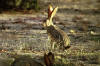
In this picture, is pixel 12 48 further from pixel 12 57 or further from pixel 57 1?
pixel 57 1

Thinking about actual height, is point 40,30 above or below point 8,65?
below

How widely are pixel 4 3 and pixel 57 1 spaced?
4.40 m

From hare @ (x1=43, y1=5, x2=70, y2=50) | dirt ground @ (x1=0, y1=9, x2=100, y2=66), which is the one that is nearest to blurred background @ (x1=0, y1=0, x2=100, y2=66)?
dirt ground @ (x1=0, y1=9, x2=100, y2=66)

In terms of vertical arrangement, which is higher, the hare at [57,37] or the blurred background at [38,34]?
the hare at [57,37]

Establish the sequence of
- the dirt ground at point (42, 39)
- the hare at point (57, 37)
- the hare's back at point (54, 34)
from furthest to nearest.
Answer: the hare's back at point (54, 34), the hare at point (57, 37), the dirt ground at point (42, 39)

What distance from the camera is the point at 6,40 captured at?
844 cm

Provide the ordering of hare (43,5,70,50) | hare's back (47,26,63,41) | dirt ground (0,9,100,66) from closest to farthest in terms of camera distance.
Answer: dirt ground (0,9,100,66), hare (43,5,70,50), hare's back (47,26,63,41)

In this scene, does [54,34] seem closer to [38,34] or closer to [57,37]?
[57,37]

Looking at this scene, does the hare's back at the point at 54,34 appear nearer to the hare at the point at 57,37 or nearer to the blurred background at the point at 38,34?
the hare at the point at 57,37

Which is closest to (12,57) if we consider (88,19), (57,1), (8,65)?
(8,65)

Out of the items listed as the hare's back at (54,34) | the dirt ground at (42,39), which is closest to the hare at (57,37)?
the hare's back at (54,34)

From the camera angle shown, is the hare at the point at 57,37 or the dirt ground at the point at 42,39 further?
the hare at the point at 57,37

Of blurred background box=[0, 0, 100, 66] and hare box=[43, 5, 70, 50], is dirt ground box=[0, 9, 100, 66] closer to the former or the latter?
blurred background box=[0, 0, 100, 66]

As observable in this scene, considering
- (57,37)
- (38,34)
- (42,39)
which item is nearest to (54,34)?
(57,37)
